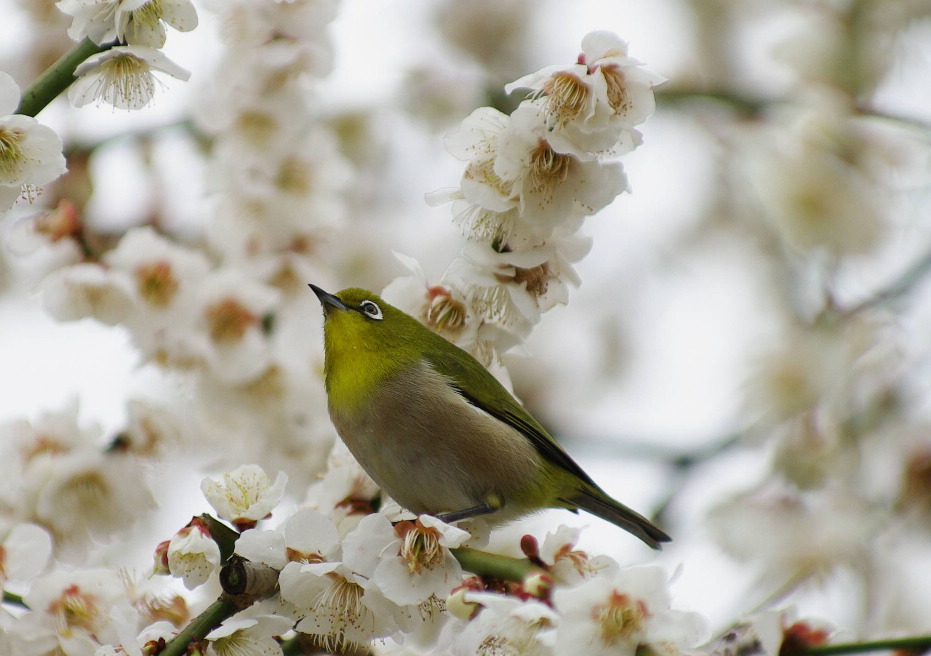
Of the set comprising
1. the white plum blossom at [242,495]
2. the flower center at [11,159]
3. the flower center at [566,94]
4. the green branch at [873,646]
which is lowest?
the green branch at [873,646]

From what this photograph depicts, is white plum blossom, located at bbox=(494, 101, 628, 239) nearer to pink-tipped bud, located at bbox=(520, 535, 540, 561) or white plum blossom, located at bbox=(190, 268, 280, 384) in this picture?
pink-tipped bud, located at bbox=(520, 535, 540, 561)

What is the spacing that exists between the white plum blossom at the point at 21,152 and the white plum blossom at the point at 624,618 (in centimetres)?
129

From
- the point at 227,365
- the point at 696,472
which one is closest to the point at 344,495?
the point at 227,365

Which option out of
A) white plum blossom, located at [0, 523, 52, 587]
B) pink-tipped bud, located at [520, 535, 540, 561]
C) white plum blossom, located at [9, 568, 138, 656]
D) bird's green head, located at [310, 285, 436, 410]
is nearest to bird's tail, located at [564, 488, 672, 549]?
bird's green head, located at [310, 285, 436, 410]

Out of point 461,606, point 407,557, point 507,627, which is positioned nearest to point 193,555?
point 407,557

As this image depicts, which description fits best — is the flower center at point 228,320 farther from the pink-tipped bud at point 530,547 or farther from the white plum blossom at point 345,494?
the pink-tipped bud at point 530,547

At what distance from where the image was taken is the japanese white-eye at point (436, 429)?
2.83 meters

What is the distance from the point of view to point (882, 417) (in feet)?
13.1

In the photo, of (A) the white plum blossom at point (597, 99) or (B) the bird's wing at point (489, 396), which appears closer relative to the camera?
(A) the white plum blossom at point (597, 99)

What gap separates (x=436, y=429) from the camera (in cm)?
292

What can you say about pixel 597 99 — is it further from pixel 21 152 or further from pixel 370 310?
pixel 370 310

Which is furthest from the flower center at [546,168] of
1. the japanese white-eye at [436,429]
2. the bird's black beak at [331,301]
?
the bird's black beak at [331,301]

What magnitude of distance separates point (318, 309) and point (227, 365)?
0.45 m

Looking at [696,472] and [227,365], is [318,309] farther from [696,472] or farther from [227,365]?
[696,472]
